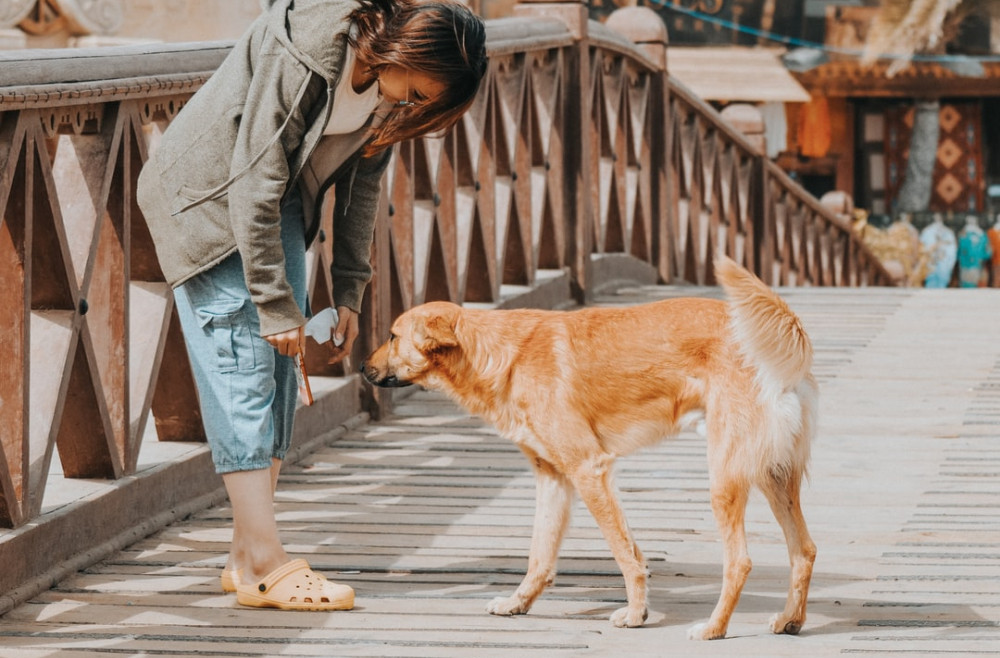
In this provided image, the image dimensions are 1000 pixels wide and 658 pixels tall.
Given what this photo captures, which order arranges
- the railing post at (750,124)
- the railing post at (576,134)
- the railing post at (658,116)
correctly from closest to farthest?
the railing post at (576,134), the railing post at (658,116), the railing post at (750,124)

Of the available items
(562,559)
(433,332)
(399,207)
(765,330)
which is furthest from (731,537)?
(399,207)

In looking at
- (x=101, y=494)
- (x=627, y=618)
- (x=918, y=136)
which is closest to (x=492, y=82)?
(x=101, y=494)

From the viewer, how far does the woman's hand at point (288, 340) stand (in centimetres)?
336

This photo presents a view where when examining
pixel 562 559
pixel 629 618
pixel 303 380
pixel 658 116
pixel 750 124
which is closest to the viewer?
pixel 629 618

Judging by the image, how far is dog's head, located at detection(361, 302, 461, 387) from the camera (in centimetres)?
365

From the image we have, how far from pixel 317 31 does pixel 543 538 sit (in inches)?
46.2

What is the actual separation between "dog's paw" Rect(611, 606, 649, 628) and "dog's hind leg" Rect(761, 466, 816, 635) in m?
0.26

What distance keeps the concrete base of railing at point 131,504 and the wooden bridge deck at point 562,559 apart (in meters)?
0.04

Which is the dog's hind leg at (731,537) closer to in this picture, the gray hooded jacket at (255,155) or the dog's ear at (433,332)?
the dog's ear at (433,332)

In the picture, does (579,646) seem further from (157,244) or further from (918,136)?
(918,136)

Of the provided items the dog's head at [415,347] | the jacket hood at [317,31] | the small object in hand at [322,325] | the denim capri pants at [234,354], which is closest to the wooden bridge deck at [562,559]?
the denim capri pants at [234,354]

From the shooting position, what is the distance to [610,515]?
11.4 feet

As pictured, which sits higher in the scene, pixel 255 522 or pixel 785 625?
pixel 255 522

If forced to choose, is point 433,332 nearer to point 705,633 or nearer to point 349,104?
point 349,104
